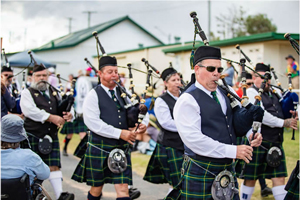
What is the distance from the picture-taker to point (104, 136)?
4090mm

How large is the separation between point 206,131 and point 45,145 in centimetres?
250

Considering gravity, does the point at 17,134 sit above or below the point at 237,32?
below

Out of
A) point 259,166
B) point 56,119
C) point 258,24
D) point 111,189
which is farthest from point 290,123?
point 258,24

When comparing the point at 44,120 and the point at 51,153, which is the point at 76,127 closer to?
the point at 51,153

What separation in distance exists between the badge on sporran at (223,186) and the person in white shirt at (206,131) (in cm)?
3

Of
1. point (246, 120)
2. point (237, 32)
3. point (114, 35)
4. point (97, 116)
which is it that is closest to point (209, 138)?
point (246, 120)

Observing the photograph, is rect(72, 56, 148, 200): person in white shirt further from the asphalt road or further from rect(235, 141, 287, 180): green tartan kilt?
rect(235, 141, 287, 180): green tartan kilt

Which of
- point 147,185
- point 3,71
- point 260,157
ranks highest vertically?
point 3,71

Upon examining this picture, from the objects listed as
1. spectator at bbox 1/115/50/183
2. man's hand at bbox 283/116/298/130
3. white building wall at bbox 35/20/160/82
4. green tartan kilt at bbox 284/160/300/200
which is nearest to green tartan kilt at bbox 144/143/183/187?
man's hand at bbox 283/116/298/130

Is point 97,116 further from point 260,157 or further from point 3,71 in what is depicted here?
point 3,71

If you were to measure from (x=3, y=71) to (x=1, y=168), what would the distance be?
3.21 meters

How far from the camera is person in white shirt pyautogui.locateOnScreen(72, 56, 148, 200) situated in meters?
4.00

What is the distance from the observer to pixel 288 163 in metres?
6.39

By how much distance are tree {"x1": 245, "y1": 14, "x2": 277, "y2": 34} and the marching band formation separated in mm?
27538
